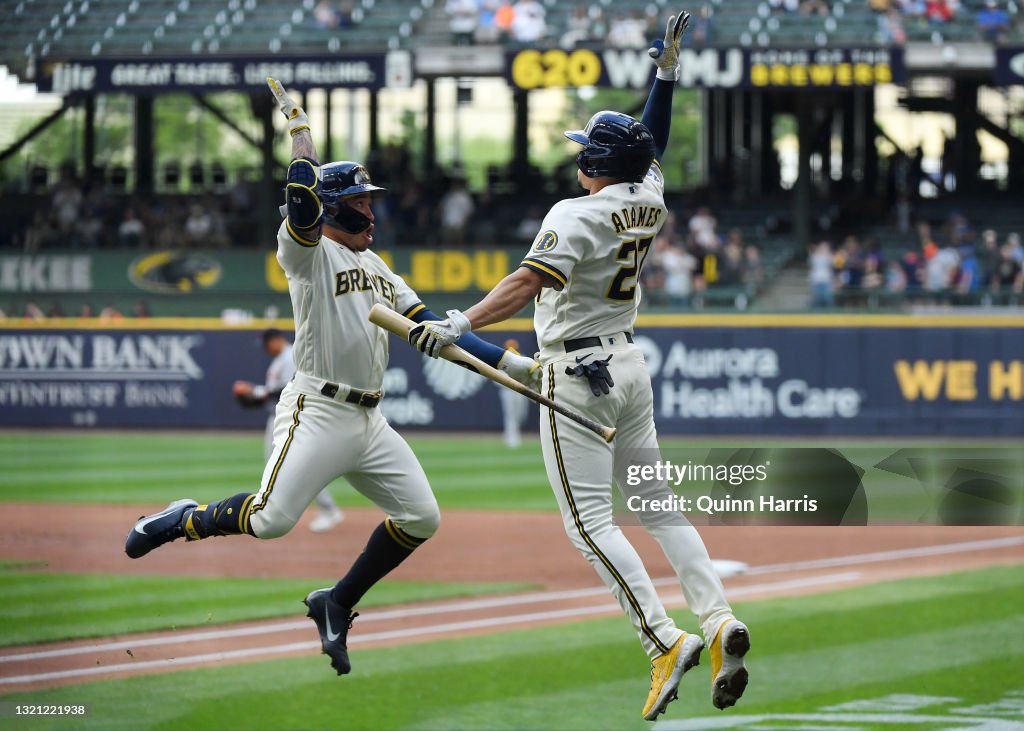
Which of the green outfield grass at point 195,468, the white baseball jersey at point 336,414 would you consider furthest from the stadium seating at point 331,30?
the white baseball jersey at point 336,414

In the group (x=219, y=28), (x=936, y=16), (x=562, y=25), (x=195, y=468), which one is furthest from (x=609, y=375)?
(x=219, y=28)

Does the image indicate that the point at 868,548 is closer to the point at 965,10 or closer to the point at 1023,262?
the point at 1023,262

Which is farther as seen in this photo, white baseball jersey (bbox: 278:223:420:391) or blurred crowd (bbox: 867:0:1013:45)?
blurred crowd (bbox: 867:0:1013:45)

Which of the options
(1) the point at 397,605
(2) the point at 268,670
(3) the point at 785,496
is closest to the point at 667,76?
(3) the point at 785,496

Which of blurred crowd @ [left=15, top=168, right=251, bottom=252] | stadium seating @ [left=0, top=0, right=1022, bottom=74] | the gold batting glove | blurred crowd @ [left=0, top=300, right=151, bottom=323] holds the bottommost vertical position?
blurred crowd @ [left=0, top=300, right=151, bottom=323]

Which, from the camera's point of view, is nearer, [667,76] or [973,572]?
[667,76]

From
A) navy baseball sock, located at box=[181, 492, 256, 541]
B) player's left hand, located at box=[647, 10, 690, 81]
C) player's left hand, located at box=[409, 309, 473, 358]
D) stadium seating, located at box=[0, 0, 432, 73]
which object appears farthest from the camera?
stadium seating, located at box=[0, 0, 432, 73]

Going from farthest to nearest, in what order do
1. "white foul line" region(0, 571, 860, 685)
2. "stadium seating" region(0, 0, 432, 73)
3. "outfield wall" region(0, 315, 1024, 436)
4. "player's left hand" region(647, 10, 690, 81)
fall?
"stadium seating" region(0, 0, 432, 73) → "outfield wall" region(0, 315, 1024, 436) → "white foul line" region(0, 571, 860, 685) → "player's left hand" region(647, 10, 690, 81)

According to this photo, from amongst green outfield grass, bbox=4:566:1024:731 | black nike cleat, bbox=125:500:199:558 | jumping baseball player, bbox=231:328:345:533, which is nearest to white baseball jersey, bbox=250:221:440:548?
black nike cleat, bbox=125:500:199:558

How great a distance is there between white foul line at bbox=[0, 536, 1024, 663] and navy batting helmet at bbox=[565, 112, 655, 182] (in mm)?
4713

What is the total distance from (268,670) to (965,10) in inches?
918

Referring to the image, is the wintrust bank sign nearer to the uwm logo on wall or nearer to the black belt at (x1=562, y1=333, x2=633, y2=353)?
the uwm logo on wall

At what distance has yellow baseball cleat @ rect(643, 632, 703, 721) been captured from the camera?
19.8ft

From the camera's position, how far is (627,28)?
Answer: 2728 cm
